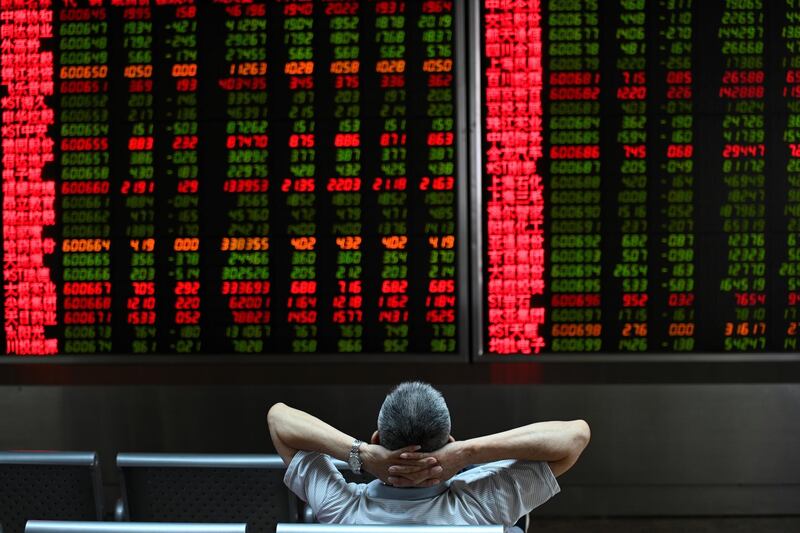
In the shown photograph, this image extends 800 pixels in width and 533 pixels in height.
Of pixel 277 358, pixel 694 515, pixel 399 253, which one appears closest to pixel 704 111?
pixel 399 253

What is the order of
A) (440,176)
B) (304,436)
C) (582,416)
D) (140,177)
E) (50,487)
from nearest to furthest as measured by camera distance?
(304,436) < (50,487) < (582,416) < (440,176) < (140,177)

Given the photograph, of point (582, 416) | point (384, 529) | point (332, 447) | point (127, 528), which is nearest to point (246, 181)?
point (582, 416)

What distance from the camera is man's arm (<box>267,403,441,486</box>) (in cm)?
202

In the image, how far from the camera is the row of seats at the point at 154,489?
2.59 metres

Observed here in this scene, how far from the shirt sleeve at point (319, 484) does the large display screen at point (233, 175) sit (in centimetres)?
221

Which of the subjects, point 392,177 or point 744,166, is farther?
point 392,177

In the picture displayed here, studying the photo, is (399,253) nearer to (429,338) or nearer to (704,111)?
(429,338)

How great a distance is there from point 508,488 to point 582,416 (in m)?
2.28

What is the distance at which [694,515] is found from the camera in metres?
4.36

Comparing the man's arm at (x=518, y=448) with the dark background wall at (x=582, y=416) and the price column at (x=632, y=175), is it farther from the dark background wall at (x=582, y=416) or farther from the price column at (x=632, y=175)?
the price column at (x=632, y=175)

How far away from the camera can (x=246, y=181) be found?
14.8ft

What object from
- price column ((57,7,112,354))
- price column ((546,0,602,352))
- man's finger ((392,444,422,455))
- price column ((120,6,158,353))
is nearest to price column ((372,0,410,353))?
price column ((546,0,602,352))

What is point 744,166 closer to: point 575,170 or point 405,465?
point 575,170

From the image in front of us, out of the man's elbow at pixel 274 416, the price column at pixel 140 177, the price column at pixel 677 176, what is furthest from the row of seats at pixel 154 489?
the price column at pixel 677 176
